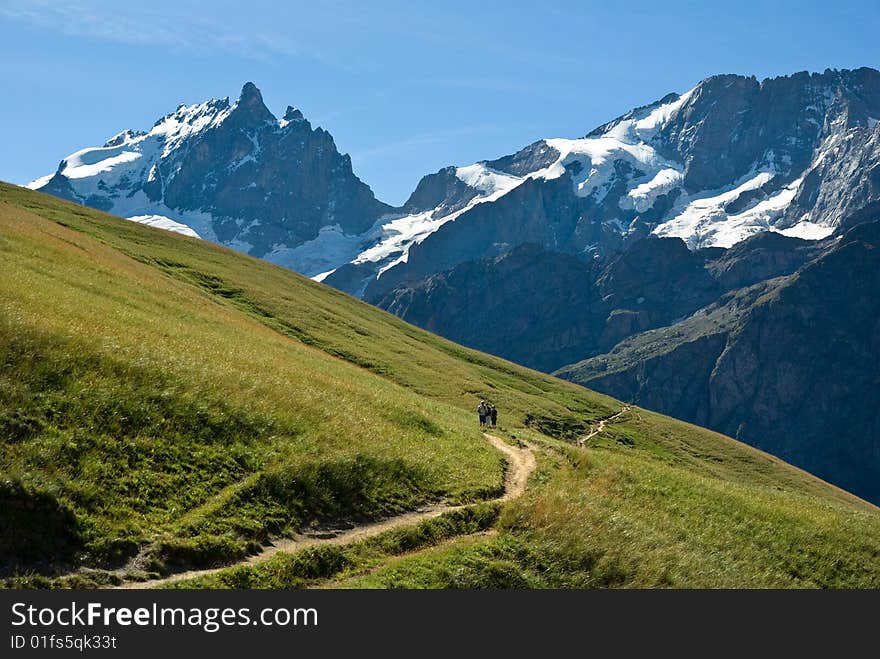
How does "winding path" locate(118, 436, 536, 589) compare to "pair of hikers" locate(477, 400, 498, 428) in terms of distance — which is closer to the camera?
"winding path" locate(118, 436, 536, 589)

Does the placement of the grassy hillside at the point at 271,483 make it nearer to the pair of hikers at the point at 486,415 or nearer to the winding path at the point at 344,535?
the winding path at the point at 344,535

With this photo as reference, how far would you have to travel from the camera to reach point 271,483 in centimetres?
2438

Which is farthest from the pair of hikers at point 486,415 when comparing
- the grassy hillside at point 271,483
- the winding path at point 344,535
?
the winding path at point 344,535

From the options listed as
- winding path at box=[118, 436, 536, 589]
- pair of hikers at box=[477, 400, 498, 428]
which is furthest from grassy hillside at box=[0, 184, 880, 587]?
pair of hikers at box=[477, 400, 498, 428]

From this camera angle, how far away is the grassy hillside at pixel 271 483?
66.5ft

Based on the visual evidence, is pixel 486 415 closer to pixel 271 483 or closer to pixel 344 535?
pixel 271 483

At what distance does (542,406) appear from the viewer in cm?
8275

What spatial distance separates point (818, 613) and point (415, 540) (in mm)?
11065

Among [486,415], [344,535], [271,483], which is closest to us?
[344,535]

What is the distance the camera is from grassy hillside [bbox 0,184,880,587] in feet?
66.5

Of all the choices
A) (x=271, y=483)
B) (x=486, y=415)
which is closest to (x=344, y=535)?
(x=271, y=483)

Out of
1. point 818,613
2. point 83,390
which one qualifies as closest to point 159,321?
point 83,390

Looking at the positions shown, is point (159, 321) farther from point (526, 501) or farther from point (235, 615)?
point (235, 615)

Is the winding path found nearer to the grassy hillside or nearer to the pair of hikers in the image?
the grassy hillside
